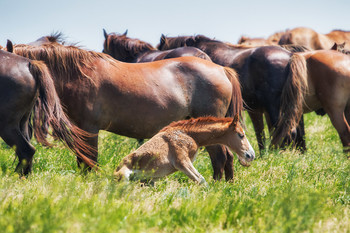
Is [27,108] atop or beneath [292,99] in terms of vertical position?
atop

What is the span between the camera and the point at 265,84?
7.54 meters

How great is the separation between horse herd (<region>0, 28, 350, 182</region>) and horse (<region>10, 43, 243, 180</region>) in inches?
0.5

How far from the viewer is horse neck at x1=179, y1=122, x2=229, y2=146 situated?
5.08 metres

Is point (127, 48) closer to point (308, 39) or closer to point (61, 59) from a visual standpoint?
point (61, 59)

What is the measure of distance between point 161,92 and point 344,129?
11.4 feet

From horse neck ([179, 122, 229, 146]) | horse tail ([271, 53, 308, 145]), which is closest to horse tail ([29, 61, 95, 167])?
horse neck ([179, 122, 229, 146])

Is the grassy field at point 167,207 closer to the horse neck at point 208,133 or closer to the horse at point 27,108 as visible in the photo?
the horse at point 27,108

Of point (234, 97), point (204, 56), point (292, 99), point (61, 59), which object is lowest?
point (292, 99)

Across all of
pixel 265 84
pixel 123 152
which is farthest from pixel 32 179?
pixel 265 84

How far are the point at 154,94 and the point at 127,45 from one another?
14.5 feet

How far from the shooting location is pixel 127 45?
973cm

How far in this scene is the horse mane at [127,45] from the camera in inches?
382

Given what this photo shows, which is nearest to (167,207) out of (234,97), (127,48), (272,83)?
(234,97)

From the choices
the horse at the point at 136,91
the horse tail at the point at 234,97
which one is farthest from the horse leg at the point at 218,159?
the horse tail at the point at 234,97
